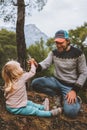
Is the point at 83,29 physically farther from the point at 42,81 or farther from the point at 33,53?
the point at 42,81

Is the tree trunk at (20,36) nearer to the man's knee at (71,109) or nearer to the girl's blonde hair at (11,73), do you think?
the man's knee at (71,109)

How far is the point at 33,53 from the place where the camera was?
34750 millimetres

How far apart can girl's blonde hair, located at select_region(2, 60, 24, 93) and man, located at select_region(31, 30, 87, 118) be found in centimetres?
82

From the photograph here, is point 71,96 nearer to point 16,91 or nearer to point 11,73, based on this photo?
point 16,91

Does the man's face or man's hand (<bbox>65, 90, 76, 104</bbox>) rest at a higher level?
the man's face

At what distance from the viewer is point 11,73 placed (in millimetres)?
6848

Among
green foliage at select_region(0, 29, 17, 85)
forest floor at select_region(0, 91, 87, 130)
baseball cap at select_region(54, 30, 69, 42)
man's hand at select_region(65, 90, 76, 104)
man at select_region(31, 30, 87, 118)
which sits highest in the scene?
baseball cap at select_region(54, 30, 69, 42)

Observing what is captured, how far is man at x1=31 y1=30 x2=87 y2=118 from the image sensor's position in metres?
7.23

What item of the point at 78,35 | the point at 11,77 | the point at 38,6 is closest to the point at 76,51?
the point at 11,77

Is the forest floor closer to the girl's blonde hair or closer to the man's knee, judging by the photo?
the man's knee

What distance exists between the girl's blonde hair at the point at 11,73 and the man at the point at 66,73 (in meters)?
0.82

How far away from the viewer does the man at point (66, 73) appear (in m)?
7.23

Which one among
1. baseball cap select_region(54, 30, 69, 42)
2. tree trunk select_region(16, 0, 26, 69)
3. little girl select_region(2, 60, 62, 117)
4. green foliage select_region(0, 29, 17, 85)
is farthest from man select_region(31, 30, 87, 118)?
green foliage select_region(0, 29, 17, 85)

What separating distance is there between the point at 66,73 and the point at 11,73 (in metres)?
1.27
